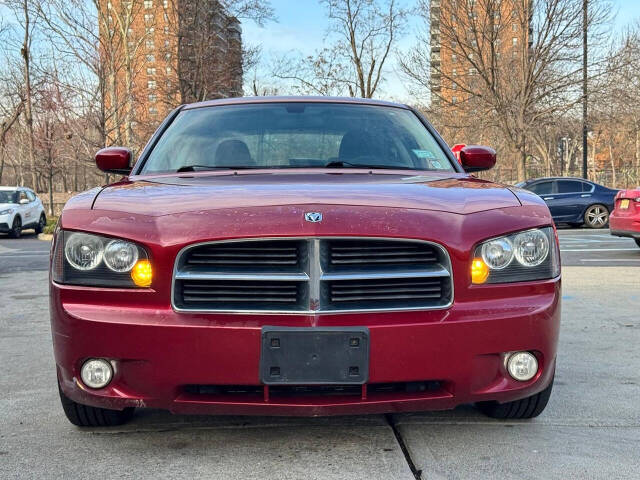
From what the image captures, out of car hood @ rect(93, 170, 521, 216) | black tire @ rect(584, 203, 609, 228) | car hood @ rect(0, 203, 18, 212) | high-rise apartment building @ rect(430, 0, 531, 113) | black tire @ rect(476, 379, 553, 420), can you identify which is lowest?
black tire @ rect(584, 203, 609, 228)

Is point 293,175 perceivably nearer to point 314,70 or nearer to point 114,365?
point 114,365

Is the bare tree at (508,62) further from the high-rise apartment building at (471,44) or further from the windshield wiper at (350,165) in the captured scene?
the windshield wiper at (350,165)

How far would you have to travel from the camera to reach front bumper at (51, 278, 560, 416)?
2.59m

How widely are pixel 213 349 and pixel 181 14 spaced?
31.9 meters

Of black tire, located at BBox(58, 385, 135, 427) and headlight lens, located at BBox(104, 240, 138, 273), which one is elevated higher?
headlight lens, located at BBox(104, 240, 138, 273)

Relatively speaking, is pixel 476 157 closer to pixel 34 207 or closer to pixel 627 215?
pixel 627 215

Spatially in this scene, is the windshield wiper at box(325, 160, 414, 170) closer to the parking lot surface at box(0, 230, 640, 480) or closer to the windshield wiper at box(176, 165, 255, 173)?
the windshield wiper at box(176, 165, 255, 173)

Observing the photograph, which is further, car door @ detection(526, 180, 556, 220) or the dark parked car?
car door @ detection(526, 180, 556, 220)

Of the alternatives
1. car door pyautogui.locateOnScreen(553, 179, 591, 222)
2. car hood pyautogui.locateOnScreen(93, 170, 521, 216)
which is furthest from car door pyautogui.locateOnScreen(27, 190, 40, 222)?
car hood pyautogui.locateOnScreen(93, 170, 521, 216)

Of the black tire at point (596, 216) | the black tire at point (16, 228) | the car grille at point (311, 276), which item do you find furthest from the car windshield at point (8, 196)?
the car grille at point (311, 276)

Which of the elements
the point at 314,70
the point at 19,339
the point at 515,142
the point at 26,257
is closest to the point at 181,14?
the point at 314,70

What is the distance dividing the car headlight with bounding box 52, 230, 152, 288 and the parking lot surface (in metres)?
0.69

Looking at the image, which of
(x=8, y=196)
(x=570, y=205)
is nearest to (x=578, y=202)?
(x=570, y=205)

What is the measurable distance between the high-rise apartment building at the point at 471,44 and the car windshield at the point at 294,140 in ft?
79.2
